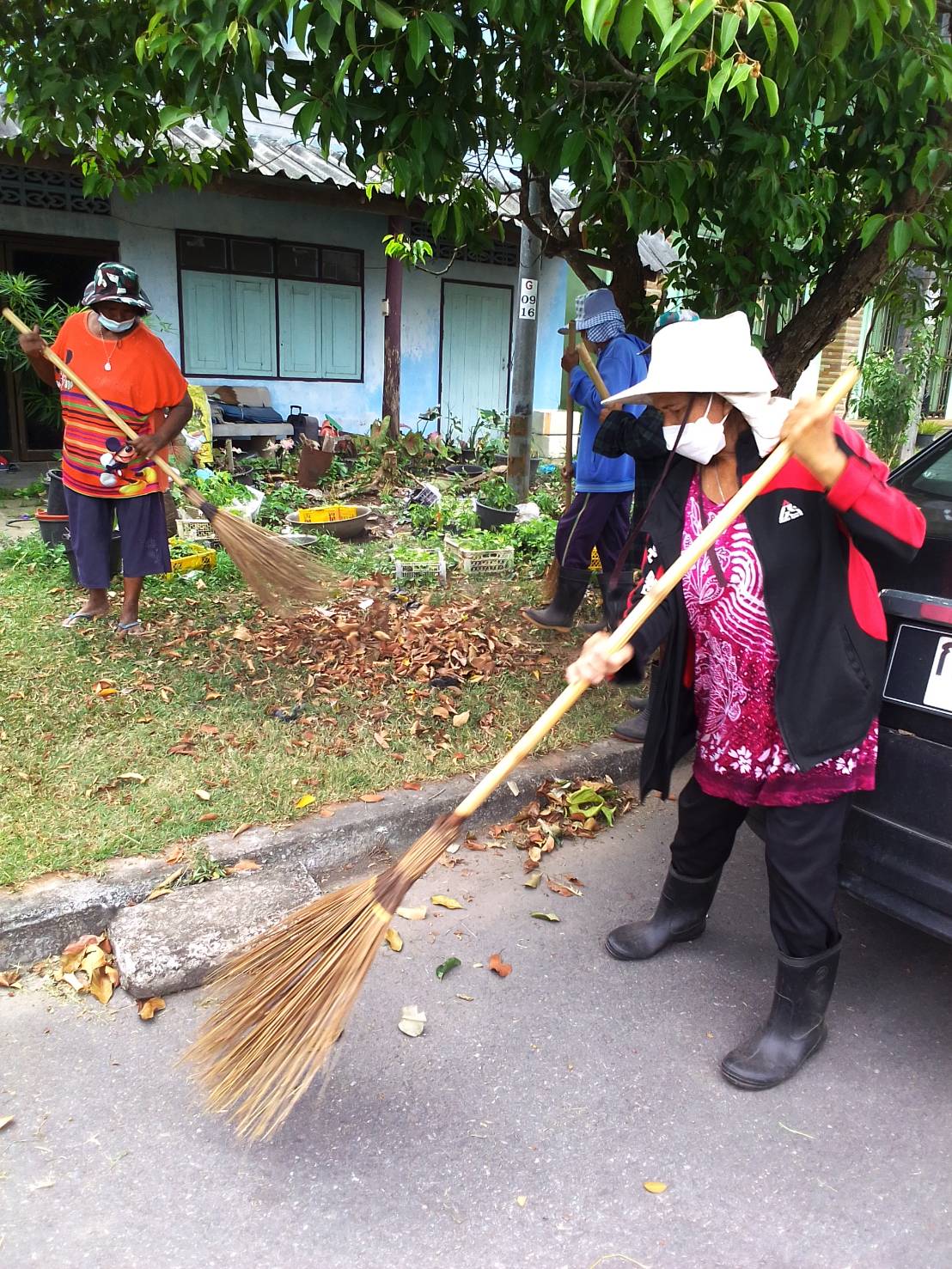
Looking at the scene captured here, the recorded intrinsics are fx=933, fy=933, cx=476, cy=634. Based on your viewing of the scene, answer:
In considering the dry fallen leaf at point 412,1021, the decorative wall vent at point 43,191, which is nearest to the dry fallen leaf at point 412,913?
the dry fallen leaf at point 412,1021


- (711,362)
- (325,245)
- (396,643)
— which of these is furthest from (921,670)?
(325,245)

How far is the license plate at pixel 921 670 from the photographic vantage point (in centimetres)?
232

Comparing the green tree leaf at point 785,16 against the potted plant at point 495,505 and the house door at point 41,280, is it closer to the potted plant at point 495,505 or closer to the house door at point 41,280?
the potted plant at point 495,505

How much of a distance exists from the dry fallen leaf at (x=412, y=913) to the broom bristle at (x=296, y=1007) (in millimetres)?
898

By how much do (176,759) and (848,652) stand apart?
2.69 meters

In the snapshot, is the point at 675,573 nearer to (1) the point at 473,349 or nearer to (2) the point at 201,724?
(2) the point at 201,724

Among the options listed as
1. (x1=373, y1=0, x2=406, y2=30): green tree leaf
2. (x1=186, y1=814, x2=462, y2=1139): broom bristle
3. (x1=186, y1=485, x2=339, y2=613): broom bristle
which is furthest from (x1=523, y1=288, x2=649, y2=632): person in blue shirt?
(x1=186, y1=814, x2=462, y2=1139): broom bristle

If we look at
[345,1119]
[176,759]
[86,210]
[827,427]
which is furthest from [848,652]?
[86,210]

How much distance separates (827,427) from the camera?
188 centimetres

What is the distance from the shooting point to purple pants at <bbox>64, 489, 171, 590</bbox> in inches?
195

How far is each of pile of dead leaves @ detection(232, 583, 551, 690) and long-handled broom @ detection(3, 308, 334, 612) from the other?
34 cm

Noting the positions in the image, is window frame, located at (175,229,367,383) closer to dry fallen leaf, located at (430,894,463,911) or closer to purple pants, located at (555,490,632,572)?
purple pants, located at (555,490,632,572)

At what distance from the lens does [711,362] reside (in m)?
2.13

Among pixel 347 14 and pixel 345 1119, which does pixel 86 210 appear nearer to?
pixel 347 14
